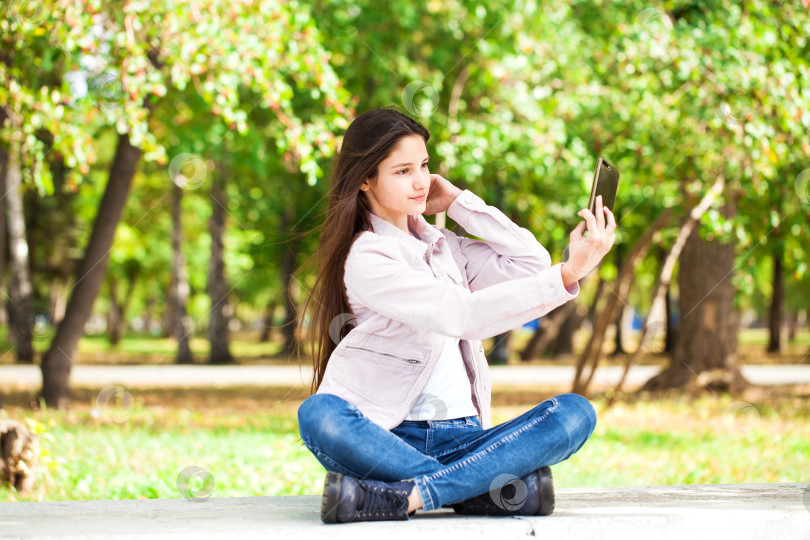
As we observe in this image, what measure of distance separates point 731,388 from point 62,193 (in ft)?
53.3

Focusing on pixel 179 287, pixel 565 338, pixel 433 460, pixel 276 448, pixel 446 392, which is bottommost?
pixel 565 338

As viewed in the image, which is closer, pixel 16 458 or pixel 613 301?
pixel 16 458

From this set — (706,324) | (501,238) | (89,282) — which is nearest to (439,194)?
(501,238)

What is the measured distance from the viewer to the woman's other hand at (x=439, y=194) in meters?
3.24

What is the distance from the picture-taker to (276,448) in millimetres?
6547

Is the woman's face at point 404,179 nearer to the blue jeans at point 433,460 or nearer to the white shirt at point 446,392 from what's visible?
the white shirt at point 446,392

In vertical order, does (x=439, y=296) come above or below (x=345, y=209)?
below

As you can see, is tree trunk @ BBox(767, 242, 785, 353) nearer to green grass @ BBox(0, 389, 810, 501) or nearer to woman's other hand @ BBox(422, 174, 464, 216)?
green grass @ BBox(0, 389, 810, 501)

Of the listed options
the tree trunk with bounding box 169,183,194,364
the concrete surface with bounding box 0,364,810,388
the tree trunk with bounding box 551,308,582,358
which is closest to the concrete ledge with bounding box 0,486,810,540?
the concrete surface with bounding box 0,364,810,388

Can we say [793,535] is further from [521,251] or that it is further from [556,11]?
[556,11]

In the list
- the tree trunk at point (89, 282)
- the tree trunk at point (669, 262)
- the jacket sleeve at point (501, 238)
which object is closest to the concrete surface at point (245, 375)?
the tree trunk at point (89, 282)

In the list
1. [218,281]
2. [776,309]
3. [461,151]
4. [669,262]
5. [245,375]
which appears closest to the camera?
[669,262]

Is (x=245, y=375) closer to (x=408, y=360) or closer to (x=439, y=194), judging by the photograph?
(x=439, y=194)

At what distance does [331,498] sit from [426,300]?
682 mm
